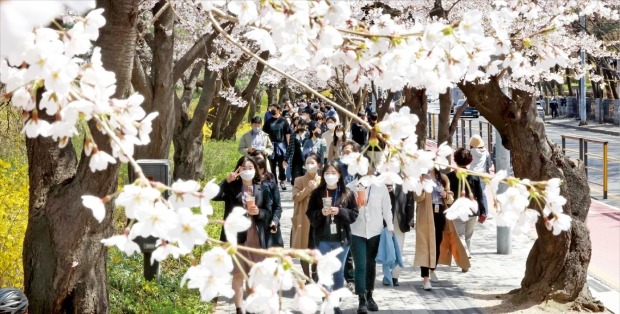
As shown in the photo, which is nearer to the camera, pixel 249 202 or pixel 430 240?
pixel 249 202

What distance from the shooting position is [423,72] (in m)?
3.88

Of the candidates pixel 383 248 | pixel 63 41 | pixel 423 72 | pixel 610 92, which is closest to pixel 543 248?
pixel 383 248

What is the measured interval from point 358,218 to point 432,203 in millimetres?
1894

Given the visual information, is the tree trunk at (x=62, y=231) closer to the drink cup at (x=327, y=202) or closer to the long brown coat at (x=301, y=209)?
the drink cup at (x=327, y=202)

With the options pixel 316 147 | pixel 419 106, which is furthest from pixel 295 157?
pixel 419 106

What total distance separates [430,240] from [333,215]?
7.27 ft

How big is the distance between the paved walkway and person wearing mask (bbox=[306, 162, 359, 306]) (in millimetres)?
725

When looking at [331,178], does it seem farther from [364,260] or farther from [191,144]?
[191,144]

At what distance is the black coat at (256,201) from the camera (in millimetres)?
9031

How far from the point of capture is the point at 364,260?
31.0ft

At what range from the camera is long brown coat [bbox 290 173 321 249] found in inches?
404

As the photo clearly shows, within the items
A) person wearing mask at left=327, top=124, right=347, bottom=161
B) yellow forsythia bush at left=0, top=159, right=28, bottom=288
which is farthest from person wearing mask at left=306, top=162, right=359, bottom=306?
person wearing mask at left=327, top=124, right=347, bottom=161

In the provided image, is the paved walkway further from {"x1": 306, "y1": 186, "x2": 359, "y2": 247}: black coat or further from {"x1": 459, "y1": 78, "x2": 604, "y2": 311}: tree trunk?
{"x1": 306, "y1": 186, "x2": 359, "y2": 247}: black coat

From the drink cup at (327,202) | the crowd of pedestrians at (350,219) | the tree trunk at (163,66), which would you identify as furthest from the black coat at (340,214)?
the tree trunk at (163,66)
